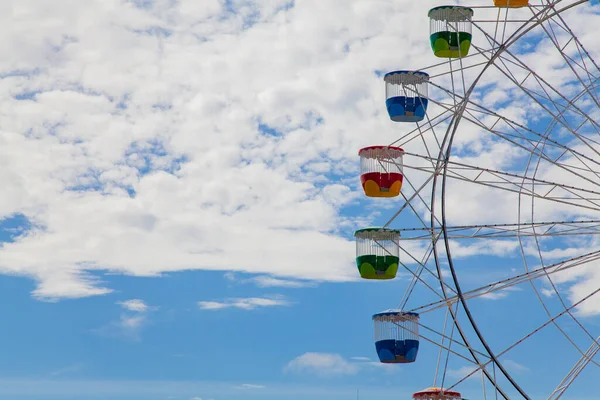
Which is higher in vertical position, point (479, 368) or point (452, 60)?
point (452, 60)

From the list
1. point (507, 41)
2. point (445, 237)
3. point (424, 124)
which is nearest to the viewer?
point (445, 237)

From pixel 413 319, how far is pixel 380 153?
3.98 meters

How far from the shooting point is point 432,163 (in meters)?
24.2

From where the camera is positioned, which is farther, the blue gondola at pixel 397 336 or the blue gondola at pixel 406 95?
the blue gondola at pixel 406 95

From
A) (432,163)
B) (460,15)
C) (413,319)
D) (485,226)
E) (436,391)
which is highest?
(460,15)

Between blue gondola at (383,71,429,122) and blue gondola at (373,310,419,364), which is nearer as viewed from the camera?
blue gondola at (373,310,419,364)

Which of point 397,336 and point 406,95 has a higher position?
point 406,95

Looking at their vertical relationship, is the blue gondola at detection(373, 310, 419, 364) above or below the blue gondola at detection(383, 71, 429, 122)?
below

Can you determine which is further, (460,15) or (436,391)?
(460,15)

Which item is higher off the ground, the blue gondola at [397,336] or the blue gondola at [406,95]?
the blue gondola at [406,95]

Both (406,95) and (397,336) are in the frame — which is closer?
(397,336)

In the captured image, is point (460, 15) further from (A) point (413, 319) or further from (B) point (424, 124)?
(A) point (413, 319)

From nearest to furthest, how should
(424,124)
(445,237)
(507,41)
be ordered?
(445,237) → (507,41) → (424,124)

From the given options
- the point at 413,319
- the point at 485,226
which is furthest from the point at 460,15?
the point at 413,319
